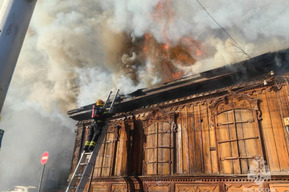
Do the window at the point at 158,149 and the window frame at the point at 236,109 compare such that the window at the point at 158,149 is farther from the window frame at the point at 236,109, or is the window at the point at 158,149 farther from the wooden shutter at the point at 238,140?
the wooden shutter at the point at 238,140

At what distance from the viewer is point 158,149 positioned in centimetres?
865

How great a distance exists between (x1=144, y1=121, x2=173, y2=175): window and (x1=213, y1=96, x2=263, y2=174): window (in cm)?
202

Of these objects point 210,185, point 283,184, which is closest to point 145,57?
point 210,185

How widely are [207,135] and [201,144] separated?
412mm

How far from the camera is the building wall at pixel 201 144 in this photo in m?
6.57

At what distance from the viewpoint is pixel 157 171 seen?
8.34 metres

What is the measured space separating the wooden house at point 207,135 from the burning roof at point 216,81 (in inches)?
1.2

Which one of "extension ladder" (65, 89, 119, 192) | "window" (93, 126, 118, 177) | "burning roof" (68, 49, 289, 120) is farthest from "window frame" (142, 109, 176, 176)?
"extension ladder" (65, 89, 119, 192)

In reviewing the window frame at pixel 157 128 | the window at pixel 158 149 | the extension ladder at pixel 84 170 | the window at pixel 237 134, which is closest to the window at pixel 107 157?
the window frame at pixel 157 128

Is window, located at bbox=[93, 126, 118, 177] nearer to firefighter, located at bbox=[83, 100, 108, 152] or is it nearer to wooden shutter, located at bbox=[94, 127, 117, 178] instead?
wooden shutter, located at bbox=[94, 127, 117, 178]

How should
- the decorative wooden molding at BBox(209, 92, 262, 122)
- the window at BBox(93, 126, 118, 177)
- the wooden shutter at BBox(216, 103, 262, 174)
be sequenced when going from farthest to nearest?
the window at BBox(93, 126, 118, 177)
the decorative wooden molding at BBox(209, 92, 262, 122)
the wooden shutter at BBox(216, 103, 262, 174)

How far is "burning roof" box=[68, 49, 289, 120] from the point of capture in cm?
723

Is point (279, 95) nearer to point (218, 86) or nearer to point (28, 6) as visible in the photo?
point (218, 86)

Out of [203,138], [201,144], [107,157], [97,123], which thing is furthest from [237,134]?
[107,157]
